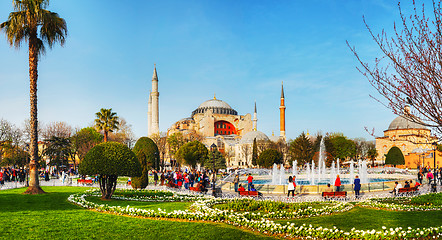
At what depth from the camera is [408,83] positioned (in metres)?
6.01

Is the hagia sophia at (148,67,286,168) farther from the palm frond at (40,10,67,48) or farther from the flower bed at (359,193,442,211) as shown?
the flower bed at (359,193,442,211)

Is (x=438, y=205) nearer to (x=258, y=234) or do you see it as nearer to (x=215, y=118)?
(x=258, y=234)

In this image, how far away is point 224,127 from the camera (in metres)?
85.9

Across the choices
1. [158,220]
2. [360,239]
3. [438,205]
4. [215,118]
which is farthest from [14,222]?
[215,118]

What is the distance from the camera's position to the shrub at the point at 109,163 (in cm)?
1180

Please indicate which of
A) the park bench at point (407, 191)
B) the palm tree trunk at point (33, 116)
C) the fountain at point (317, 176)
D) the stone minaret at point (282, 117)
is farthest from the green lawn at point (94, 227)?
the stone minaret at point (282, 117)

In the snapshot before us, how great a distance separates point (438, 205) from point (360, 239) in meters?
6.07

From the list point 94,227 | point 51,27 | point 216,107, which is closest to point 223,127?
point 216,107

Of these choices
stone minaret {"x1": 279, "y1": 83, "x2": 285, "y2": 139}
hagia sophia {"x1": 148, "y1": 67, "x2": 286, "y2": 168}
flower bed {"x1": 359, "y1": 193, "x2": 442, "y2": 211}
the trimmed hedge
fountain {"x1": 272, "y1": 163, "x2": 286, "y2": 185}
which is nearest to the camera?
flower bed {"x1": 359, "y1": 193, "x2": 442, "y2": 211}

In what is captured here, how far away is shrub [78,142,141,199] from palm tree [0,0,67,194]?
3.89 meters

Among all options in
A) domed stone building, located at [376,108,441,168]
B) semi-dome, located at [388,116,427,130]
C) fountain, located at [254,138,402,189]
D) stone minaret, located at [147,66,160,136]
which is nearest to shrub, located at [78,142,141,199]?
fountain, located at [254,138,402,189]

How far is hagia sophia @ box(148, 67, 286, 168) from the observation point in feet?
201

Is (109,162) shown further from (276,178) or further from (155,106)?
(155,106)

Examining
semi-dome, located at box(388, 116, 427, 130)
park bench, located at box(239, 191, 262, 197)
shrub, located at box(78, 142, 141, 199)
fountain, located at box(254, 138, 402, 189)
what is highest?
semi-dome, located at box(388, 116, 427, 130)
